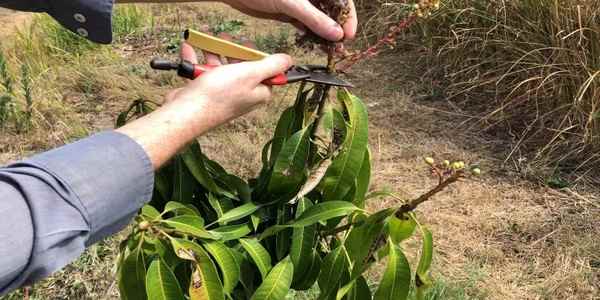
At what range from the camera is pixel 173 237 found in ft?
4.08

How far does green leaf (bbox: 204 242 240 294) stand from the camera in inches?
51.1

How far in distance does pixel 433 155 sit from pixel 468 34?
→ 1.03 metres

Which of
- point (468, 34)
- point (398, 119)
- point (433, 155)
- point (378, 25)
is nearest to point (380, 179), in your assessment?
point (433, 155)

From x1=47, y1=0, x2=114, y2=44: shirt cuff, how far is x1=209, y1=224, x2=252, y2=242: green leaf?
0.51m

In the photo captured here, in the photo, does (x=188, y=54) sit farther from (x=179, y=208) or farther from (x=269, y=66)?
(x=179, y=208)

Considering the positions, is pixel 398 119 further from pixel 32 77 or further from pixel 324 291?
pixel 324 291

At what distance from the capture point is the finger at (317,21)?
1387 mm

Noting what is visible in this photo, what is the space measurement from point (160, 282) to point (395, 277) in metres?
0.45

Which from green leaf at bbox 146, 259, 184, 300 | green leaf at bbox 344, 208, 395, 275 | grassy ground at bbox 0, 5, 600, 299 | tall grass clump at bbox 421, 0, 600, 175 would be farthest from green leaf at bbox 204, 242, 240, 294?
tall grass clump at bbox 421, 0, 600, 175

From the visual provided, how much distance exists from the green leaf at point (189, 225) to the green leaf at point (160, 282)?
0.23ft

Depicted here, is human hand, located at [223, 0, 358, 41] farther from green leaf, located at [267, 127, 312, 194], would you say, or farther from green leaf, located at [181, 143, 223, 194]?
green leaf, located at [181, 143, 223, 194]

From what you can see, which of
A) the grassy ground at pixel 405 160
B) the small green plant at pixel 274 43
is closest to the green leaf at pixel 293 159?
the grassy ground at pixel 405 160

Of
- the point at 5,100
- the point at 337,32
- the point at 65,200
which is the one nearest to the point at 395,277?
the point at 337,32

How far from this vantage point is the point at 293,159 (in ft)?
4.58
